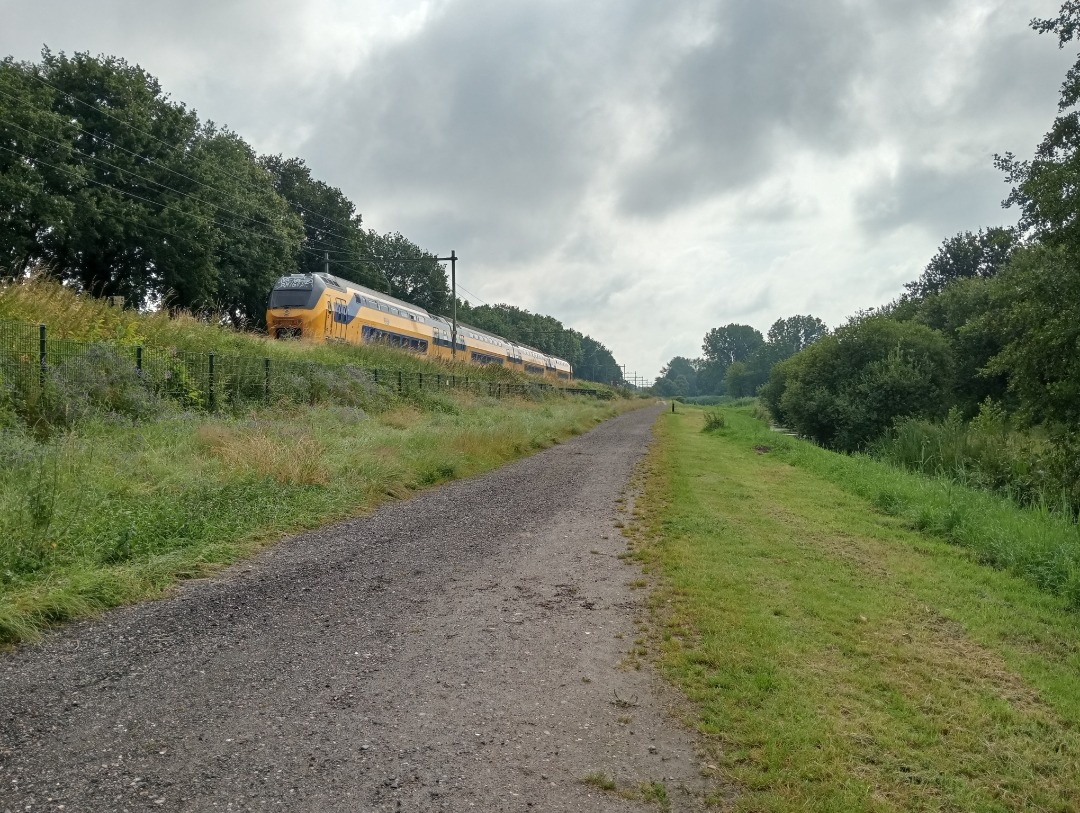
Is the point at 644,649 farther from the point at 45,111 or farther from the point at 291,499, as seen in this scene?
the point at 45,111

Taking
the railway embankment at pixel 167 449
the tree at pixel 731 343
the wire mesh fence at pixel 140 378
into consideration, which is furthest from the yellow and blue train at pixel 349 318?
the tree at pixel 731 343

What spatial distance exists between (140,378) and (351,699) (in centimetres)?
1104

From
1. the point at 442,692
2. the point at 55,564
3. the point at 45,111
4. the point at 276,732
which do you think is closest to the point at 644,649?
the point at 442,692

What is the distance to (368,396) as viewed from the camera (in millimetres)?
18391

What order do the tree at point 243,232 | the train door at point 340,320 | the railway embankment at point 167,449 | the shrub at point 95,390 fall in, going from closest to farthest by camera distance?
the railway embankment at point 167,449 < the shrub at point 95,390 < the train door at point 340,320 < the tree at point 243,232

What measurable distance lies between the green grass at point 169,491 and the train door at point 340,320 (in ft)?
39.6

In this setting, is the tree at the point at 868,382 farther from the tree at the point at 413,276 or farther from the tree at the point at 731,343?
the tree at the point at 731,343

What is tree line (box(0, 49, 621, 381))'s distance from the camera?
81.9 ft

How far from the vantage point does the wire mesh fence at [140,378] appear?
9.97 meters

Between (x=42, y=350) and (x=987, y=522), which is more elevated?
(x=42, y=350)

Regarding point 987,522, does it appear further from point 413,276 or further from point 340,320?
point 413,276

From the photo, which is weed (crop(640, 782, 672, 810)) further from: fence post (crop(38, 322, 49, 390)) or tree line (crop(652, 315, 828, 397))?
tree line (crop(652, 315, 828, 397))

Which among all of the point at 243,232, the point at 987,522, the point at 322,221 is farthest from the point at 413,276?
the point at 987,522

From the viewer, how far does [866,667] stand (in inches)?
160
